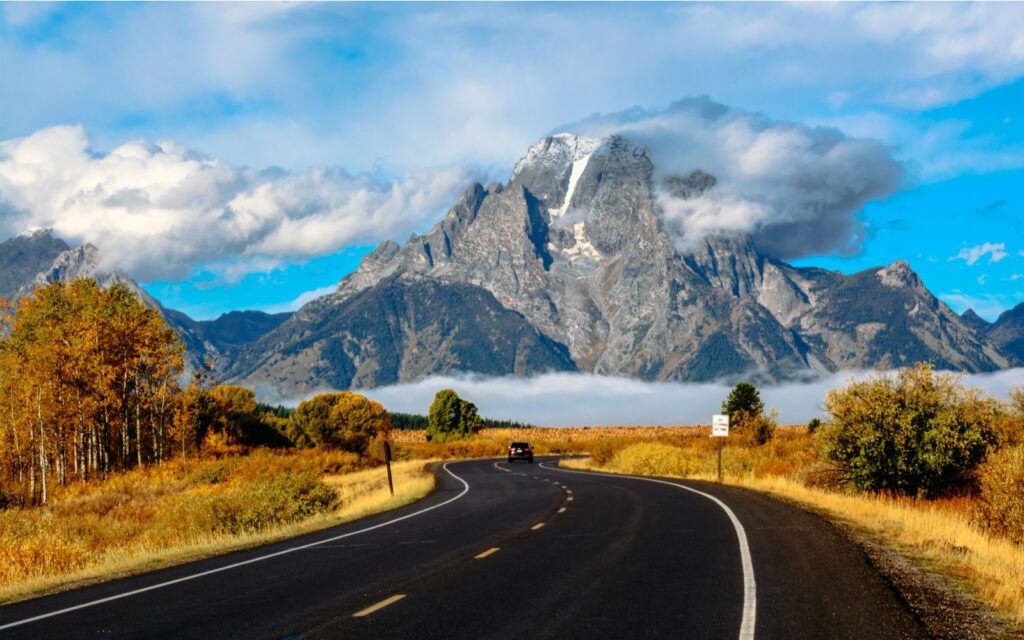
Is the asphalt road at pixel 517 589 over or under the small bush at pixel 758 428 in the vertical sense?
over

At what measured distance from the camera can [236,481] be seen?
32531 millimetres

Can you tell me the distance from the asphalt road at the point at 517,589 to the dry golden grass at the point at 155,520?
215 cm

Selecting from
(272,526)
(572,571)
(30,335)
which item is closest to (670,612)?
(572,571)

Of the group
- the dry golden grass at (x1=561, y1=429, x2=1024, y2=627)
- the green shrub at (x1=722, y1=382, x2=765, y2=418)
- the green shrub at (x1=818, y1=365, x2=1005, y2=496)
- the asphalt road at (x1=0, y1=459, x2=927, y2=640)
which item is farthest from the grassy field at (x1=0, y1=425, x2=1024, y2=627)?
the green shrub at (x1=722, y1=382, x2=765, y2=418)

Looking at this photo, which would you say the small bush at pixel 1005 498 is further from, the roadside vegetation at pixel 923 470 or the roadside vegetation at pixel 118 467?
the roadside vegetation at pixel 118 467

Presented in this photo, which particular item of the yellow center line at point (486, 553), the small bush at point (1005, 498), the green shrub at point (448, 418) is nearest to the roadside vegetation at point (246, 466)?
the small bush at point (1005, 498)

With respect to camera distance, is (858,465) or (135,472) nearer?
(858,465)

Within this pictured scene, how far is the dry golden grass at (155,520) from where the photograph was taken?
15328 mm

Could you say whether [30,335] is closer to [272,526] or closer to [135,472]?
[135,472]

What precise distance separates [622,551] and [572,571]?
2.20 meters

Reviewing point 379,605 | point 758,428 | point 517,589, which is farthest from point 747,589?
point 758,428

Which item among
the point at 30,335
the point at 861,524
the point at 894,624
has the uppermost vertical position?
the point at 30,335

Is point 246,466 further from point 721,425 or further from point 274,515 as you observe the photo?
point 721,425

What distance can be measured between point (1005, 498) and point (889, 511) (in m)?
3.11
